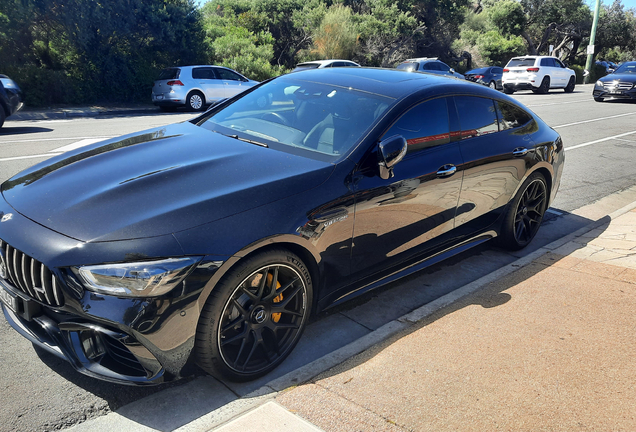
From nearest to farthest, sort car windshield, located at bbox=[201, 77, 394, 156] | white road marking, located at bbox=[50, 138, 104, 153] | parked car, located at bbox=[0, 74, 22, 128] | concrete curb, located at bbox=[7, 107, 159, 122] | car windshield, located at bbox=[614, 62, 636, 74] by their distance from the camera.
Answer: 1. car windshield, located at bbox=[201, 77, 394, 156]
2. white road marking, located at bbox=[50, 138, 104, 153]
3. parked car, located at bbox=[0, 74, 22, 128]
4. concrete curb, located at bbox=[7, 107, 159, 122]
5. car windshield, located at bbox=[614, 62, 636, 74]

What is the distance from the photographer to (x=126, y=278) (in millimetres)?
2562

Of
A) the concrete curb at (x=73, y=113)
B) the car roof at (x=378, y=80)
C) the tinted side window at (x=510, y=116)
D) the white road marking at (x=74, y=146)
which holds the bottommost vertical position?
the concrete curb at (x=73, y=113)

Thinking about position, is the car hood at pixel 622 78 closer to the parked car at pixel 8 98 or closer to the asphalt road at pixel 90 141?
the asphalt road at pixel 90 141

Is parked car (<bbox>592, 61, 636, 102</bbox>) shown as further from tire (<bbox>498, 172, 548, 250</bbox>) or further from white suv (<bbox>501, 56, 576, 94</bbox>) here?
tire (<bbox>498, 172, 548, 250</bbox>)

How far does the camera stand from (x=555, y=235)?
19.8 feet

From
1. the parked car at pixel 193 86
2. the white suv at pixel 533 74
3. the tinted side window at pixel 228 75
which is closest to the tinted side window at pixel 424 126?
the parked car at pixel 193 86

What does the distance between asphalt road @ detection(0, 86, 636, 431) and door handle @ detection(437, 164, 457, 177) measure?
1.04 m

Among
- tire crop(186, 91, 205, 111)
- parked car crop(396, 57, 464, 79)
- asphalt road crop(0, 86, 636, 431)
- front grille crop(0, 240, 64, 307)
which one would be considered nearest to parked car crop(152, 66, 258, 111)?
tire crop(186, 91, 205, 111)

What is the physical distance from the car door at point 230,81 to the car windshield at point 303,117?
47.1 feet

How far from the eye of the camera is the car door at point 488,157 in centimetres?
438

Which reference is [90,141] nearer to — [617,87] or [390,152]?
[390,152]

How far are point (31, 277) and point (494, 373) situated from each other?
2.64m

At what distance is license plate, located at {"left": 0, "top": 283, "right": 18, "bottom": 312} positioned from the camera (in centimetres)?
285

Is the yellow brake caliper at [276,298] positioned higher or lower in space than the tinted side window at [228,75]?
lower
